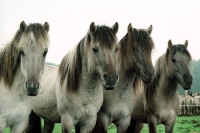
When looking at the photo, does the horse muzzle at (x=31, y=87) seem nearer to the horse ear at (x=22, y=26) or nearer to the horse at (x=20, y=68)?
the horse at (x=20, y=68)

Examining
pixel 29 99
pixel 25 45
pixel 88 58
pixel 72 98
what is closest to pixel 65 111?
pixel 72 98

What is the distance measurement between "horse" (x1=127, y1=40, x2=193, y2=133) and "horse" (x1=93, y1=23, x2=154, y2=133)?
0.60 metres

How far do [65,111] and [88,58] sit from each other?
40.3 inches

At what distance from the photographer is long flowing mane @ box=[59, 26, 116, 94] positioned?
15.7ft

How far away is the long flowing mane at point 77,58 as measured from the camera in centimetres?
480

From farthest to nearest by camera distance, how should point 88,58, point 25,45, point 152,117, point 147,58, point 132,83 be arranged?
point 152,117
point 132,83
point 147,58
point 88,58
point 25,45

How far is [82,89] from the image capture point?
512 centimetres

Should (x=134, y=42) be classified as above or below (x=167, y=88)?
above

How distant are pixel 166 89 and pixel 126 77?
1.29 metres

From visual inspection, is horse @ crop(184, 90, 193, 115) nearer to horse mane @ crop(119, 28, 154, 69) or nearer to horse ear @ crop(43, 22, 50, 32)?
horse mane @ crop(119, 28, 154, 69)

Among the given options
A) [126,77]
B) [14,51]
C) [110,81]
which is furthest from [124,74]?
[14,51]

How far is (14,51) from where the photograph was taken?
4.61m

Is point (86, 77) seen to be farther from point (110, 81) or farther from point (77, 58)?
point (110, 81)

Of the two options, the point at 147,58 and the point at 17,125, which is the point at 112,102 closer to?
the point at 147,58
